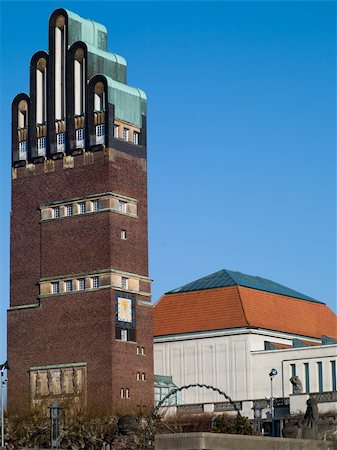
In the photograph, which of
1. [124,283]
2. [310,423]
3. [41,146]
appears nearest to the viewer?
[310,423]

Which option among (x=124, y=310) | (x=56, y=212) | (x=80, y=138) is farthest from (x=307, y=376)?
(x=80, y=138)

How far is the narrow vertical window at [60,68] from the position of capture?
88.9 metres

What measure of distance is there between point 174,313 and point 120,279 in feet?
52.5

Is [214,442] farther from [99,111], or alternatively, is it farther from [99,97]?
[99,97]

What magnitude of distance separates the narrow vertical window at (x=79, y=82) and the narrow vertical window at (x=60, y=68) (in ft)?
3.68

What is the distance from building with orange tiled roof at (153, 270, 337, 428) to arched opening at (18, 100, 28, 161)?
Answer: 1785 cm

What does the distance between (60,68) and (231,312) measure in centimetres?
2135

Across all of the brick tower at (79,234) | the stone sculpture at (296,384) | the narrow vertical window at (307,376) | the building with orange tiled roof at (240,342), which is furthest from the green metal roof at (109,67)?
the narrow vertical window at (307,376)

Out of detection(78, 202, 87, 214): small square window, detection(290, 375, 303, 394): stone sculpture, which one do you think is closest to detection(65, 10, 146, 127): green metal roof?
detection(78, 202, 87, 214): small square window

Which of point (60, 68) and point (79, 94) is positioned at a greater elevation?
point (60, 68)

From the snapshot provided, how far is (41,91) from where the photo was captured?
3558 inches

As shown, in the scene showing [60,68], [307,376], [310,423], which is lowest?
[310,423]

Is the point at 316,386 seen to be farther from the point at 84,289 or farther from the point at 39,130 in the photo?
the point at 39,130

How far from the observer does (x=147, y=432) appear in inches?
2502
